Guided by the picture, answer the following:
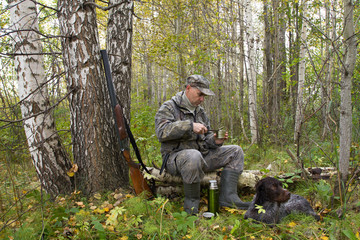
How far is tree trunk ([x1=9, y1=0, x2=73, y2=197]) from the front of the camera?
318cm

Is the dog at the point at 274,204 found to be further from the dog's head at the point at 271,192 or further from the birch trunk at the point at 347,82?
the birch trunk at the point at 347,82

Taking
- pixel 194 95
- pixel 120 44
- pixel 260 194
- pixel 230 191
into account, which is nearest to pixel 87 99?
pixel 120 44

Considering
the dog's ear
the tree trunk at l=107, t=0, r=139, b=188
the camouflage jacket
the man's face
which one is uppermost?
the tree trunk at l=107, t=0, r=139, b=188

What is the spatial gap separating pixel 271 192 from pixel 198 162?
0.87m

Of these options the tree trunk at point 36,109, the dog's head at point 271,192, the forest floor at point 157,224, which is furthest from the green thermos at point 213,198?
the tree trunk at point 36,109

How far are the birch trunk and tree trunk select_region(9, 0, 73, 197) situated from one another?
3.26m

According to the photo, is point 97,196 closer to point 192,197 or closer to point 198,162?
point 192,197

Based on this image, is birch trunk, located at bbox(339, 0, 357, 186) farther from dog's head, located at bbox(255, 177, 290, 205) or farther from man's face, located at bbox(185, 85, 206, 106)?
man's face, located at bbox(185, 85, 206, 106)

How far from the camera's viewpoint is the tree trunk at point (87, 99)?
3051mm

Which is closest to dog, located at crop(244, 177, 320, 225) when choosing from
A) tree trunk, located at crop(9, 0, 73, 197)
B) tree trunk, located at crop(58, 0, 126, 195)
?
tree trunk, located at crop(58, 0, 126, 195)

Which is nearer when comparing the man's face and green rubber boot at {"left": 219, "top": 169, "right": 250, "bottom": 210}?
green rubber boot at {"left": 219, "top": 169, "right": 250, "bottom": 210}

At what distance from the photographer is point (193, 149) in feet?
10.4

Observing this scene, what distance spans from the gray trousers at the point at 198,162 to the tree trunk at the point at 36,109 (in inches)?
56.1

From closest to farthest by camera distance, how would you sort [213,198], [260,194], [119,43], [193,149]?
Result: [260,194] → [213,198] → [193,149] → [119,43]
